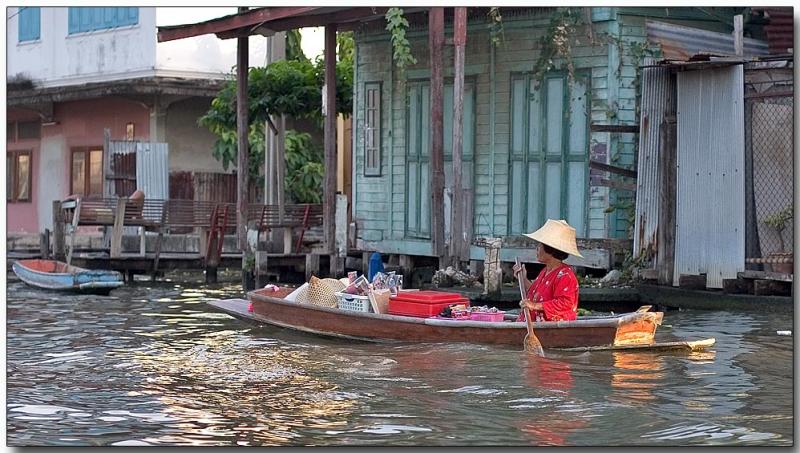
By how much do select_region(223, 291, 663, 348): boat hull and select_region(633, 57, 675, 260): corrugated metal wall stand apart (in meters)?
4.14

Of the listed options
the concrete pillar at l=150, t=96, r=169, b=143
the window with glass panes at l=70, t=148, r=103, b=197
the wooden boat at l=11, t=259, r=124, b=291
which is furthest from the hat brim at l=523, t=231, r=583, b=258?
the window with glass panes at l=70, t=148, r=103, b=197

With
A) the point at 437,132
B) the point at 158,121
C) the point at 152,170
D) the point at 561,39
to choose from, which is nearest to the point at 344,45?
the point at 158,121

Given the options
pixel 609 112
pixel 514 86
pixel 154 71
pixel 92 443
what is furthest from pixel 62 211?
pixel 92 443

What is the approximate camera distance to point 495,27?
18047mm

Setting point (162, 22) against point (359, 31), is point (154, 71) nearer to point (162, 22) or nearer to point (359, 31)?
point (162, 22)

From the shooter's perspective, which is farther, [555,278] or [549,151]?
[549,151]

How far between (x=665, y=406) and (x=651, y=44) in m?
8.61

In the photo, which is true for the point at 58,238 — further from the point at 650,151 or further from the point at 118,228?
the point at 650,151

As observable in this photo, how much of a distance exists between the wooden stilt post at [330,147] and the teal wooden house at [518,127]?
936 mm

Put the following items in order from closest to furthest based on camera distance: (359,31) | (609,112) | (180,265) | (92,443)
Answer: (92,443) < (609,112) < (359,31) < (180,265)

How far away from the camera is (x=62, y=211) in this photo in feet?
70.4

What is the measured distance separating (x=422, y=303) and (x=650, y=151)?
184 inches

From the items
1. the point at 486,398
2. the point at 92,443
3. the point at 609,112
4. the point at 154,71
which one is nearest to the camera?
the point at 92,443

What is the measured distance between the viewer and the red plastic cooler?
40.8ft
